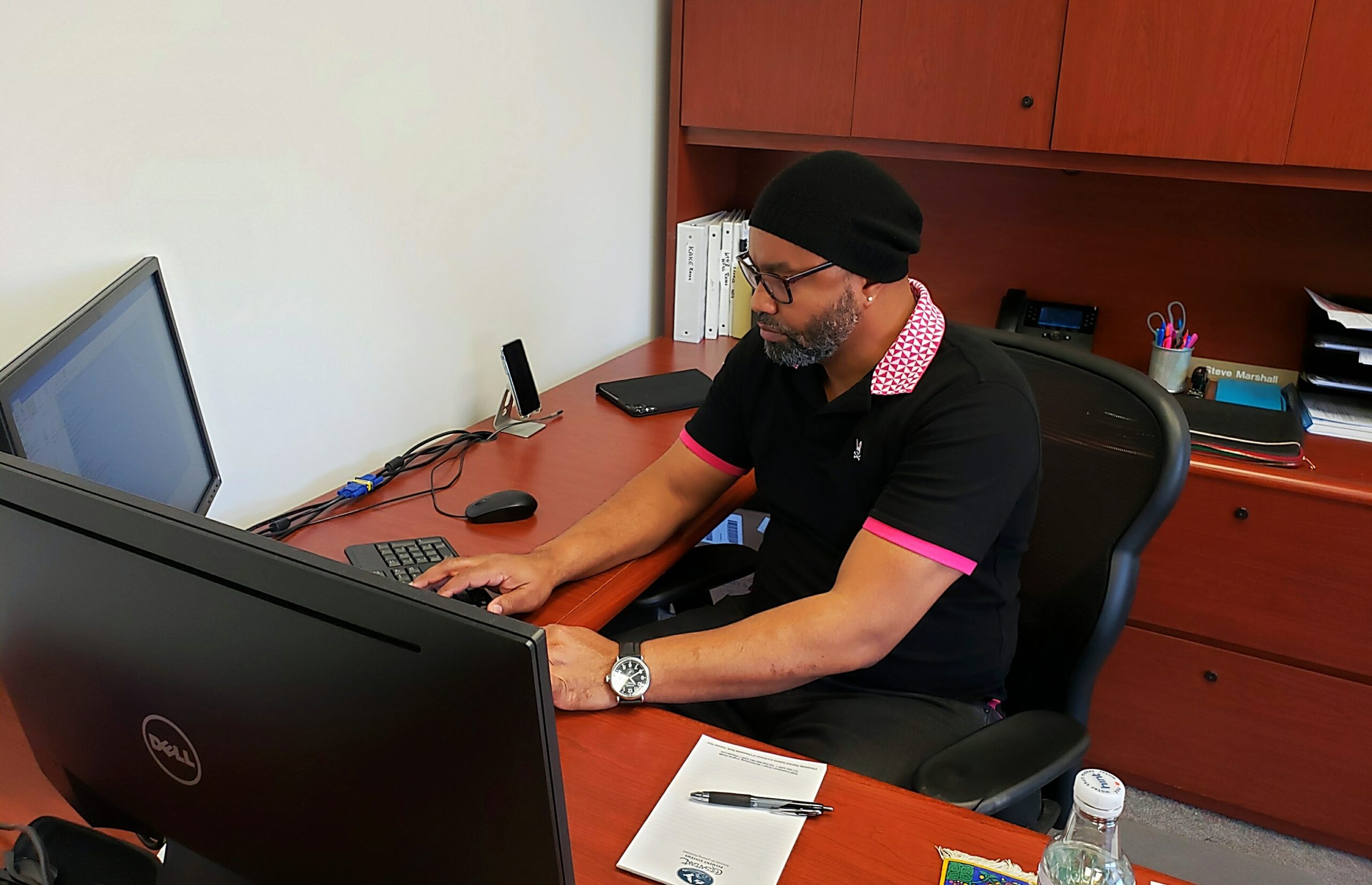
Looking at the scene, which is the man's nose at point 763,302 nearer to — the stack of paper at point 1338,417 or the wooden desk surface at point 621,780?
the wooden desk surface at point 621,780

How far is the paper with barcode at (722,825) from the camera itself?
92 centimetres

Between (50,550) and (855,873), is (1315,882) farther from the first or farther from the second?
(50,550)

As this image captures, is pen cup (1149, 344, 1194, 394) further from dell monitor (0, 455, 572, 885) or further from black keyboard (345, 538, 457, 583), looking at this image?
dell monitor (0, 455, 572, 885)

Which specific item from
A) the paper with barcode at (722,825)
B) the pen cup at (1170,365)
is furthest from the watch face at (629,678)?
the pen cup at (1170,365)

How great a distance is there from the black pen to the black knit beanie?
72 centimetres

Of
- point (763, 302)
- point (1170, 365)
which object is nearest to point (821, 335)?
point (763, 302)

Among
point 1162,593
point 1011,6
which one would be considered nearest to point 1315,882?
point 1162,593

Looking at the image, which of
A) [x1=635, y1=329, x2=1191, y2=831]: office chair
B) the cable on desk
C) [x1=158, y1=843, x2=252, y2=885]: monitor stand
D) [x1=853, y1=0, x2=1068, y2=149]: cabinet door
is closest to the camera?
[x1=158, y1=843, x2=252, y2=885]: monitor stand

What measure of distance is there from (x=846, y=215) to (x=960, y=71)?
101 cm

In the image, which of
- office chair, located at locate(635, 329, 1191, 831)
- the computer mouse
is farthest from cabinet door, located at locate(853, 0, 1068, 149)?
the computer mouse

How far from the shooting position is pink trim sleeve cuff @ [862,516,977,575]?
1282mm

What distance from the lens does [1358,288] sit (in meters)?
2.22

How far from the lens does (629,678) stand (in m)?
1.18

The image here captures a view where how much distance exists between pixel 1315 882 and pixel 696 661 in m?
1.57
